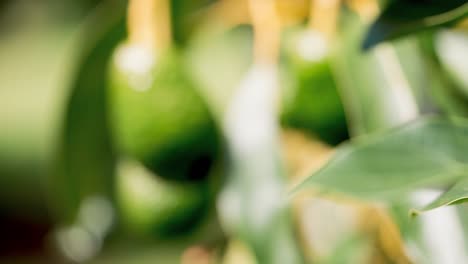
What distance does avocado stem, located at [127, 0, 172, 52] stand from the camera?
2.59ft

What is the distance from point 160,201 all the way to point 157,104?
0.11m

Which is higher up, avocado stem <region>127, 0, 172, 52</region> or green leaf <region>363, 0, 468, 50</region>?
avocado stem <region>127, 0, 172, 52</region>

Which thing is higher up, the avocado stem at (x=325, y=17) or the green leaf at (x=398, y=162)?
the avocado stem at (x=325, y=17)

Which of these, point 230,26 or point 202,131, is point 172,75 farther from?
point 230,26

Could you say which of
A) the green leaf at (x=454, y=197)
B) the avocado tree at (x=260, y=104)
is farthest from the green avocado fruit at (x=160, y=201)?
the green leaf at (x=454, y=197)

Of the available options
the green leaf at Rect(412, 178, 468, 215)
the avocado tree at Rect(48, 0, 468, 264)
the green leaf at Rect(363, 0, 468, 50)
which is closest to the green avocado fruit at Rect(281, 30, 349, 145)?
the avocado tree at Rect(48, 0, 468, 264)

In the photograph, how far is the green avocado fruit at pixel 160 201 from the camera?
836 mm

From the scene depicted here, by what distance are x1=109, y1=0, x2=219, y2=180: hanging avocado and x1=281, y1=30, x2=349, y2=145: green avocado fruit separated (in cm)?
10

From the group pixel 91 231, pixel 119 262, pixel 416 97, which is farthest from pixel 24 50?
pixel 416 97

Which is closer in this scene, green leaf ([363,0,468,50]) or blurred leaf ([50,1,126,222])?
green leaf ([363,0,468,50])

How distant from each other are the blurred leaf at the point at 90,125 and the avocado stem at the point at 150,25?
0.22 ft

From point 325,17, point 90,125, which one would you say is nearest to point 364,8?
point 325,17

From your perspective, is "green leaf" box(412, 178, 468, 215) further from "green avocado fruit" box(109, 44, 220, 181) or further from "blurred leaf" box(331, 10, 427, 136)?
"green avocado fruit" box(109, 44, 220, 181)

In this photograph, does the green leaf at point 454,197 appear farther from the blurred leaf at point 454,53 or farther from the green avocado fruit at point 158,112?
the green avocado fruit at point 158,112
